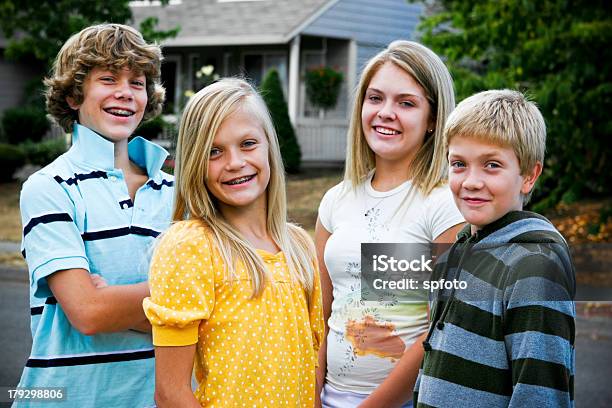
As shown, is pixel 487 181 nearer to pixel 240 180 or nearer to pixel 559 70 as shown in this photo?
pixel 240 180

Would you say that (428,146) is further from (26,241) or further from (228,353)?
(26,241)

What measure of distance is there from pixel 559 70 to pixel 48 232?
8.04 m

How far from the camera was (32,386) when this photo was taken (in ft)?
7.61

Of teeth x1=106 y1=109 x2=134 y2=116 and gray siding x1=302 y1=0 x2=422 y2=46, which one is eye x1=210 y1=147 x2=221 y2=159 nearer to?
teeth x1=106 y1=109 x2=134 y2=116

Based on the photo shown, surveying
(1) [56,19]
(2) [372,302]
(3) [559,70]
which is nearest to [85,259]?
(2) [372,302]

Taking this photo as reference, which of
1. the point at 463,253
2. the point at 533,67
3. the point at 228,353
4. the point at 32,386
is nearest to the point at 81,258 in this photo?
the point at 32,386

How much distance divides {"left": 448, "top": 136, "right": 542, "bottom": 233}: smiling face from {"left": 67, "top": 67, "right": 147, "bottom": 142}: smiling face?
1.10 m

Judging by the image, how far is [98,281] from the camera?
2307 mm

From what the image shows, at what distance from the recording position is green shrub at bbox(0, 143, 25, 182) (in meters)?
18.8

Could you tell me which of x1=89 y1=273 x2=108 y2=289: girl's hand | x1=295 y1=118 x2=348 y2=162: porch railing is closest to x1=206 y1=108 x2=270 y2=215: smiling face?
x1=89 y1=273 x2=108 y2=289: girl's hand

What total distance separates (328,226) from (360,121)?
13.6 inches

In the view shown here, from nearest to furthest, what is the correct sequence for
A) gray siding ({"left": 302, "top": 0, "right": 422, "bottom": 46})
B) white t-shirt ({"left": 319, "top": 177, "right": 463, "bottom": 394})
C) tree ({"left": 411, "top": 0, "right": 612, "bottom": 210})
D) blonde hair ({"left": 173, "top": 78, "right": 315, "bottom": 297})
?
blonde hair ({"left": 173, "top": 78, "right": 315, "bottom": 297}) < white t-shirt ({"left": 319, "top": 177, "right": 463, "bottom": 394}) < tree ({"left": 411, "top": 0, "right": 612, "bottom": 210}) < gray siding ({"left": 302, "top": 0, "right": 422, "bottom": 46})

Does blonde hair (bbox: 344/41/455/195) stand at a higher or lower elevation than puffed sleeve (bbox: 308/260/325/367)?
higher

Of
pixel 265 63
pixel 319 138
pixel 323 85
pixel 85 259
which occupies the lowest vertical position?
pixel 319 138
